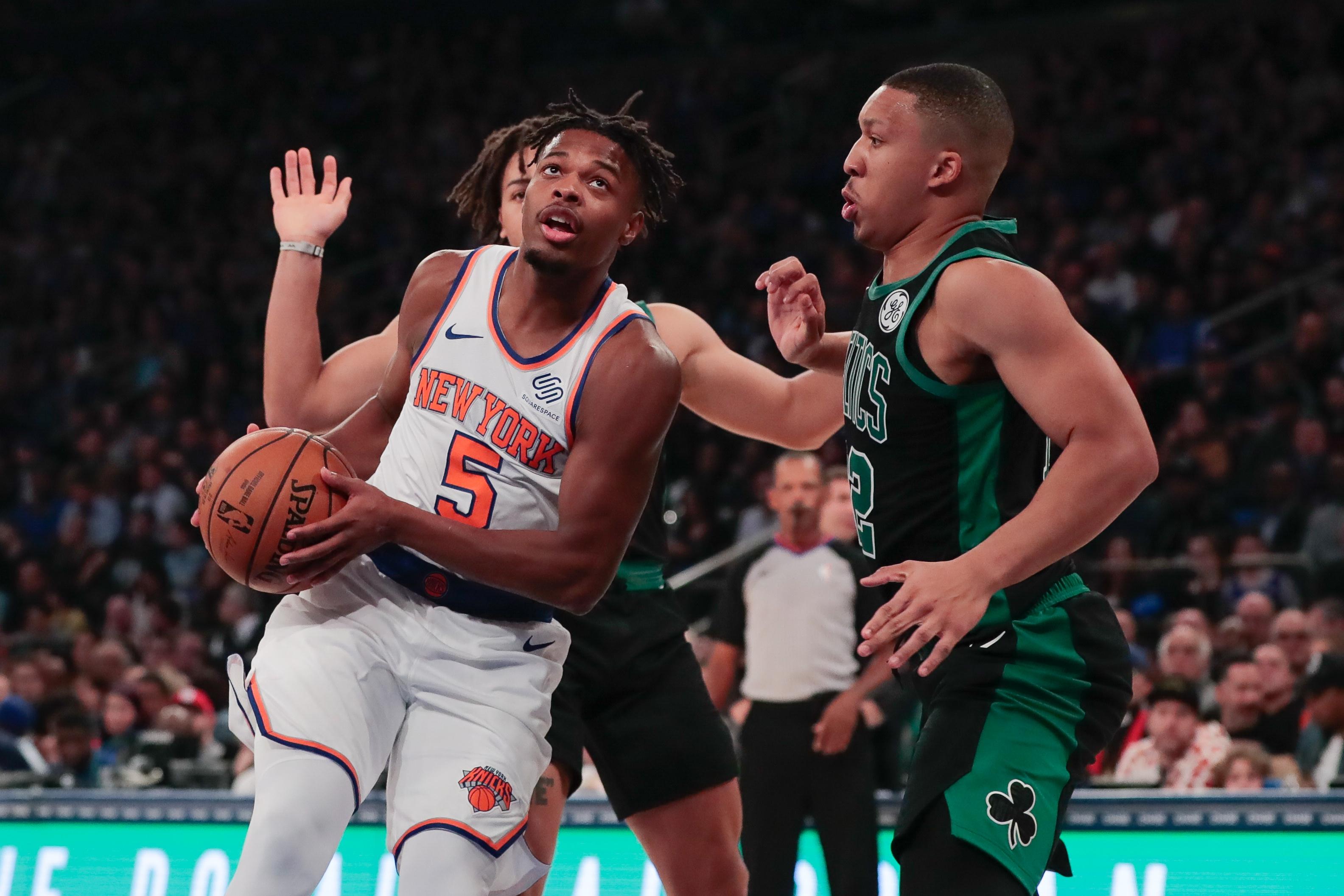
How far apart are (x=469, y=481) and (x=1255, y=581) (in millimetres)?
6670

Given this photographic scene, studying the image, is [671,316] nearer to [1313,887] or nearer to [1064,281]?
[1313,887]

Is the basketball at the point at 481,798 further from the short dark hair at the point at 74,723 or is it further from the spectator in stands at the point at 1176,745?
the short dark hair at the point at 74,723

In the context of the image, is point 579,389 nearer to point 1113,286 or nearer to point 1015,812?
point 1015,812

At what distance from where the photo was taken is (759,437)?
4094mm

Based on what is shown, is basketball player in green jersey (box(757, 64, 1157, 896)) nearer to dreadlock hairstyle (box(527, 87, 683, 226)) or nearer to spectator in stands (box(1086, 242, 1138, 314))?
dreadlock hairstyle (box(527, 87, 683, 226))

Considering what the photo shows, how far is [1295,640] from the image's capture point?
296 inches

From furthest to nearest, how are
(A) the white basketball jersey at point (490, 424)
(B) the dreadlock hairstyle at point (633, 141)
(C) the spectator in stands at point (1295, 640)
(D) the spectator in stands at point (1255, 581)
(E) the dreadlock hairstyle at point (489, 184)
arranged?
(D) the spectator in stands at point (1255, 581) < (C) the spectator in stands at point (1295, 640) < (E) the dreadlock hairstyle at point (489, 184) < (B) the dreadlock hairstyle at point (633, 141) < (A) the white basketball jersey at point (490, 424)

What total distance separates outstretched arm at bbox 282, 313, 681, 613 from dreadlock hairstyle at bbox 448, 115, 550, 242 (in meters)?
1.13

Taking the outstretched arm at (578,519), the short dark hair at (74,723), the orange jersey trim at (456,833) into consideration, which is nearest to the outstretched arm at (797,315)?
the outstretched arm at (578,519)

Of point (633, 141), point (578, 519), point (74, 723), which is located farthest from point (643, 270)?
point (578, 519)

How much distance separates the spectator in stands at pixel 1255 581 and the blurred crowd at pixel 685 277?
0.07ft

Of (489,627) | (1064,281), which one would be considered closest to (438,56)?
(1064,281)

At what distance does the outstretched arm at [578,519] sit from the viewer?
2.96m

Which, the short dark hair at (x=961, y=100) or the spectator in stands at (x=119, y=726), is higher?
the short dark hair at (x=961, y=100)
